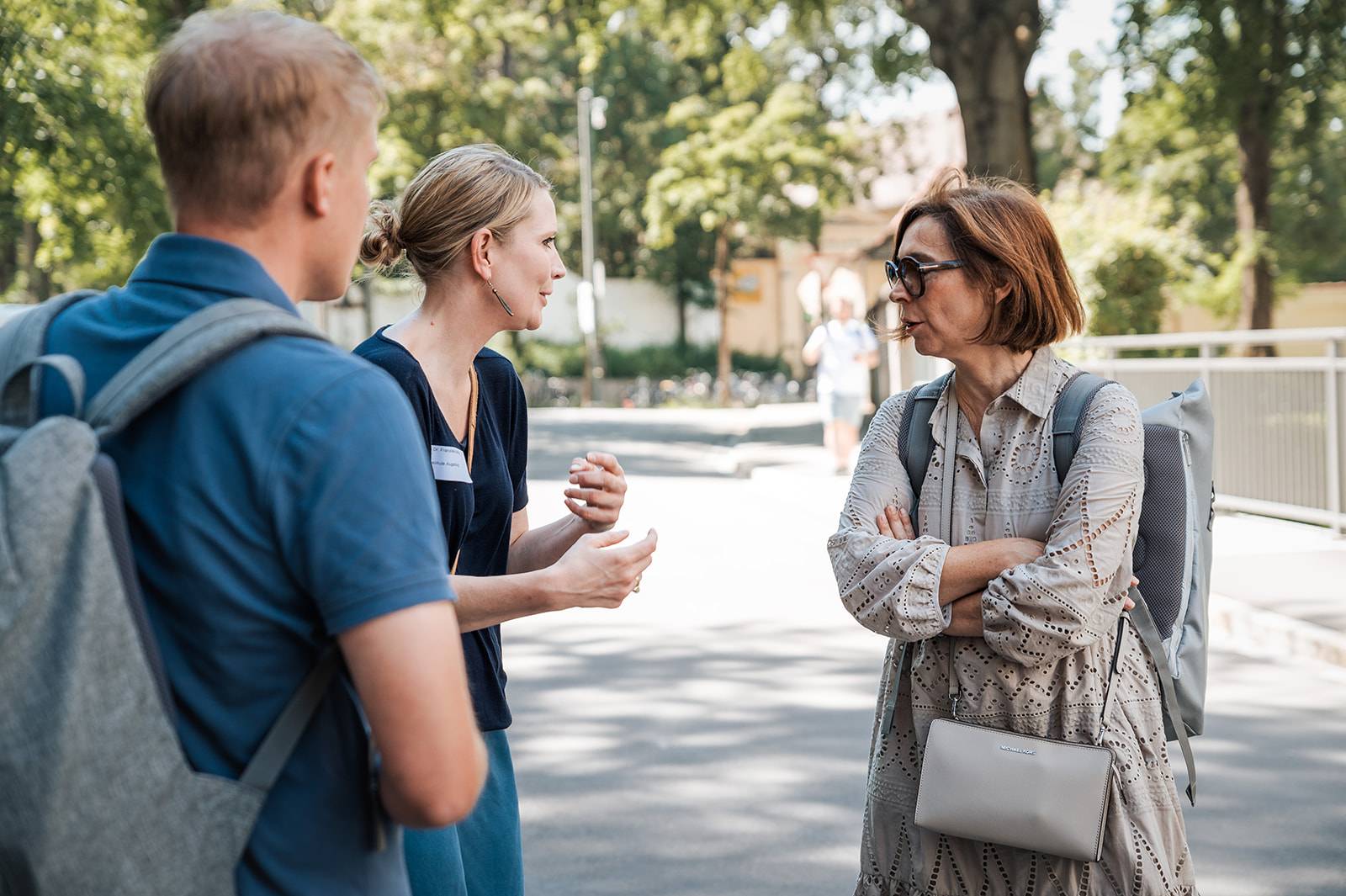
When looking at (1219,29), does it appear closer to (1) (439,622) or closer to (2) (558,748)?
(2) (558,748)

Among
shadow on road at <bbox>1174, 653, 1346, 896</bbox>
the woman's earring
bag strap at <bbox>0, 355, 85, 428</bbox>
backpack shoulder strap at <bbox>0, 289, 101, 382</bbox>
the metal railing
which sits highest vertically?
the woman's earring

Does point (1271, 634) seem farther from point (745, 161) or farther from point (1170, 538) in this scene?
point (745, 161)

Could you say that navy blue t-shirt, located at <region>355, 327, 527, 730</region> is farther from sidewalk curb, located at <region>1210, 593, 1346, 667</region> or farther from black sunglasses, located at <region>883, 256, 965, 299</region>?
sidewalk curb, located at <region>1210, 593, 1346, 667</region>

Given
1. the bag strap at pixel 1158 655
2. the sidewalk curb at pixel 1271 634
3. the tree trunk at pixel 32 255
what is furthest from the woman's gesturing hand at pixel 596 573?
the tree trunk at pixel 32 255

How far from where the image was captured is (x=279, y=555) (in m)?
1.53

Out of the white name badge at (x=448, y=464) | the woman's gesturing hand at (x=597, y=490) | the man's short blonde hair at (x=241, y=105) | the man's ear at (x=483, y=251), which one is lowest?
the woman's gesturing hand at (x=597, y=490)

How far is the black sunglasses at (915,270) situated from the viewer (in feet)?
9.91

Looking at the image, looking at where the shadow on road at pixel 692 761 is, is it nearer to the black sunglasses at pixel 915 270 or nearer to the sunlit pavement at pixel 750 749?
the sunlit pavement at pixel 750 749

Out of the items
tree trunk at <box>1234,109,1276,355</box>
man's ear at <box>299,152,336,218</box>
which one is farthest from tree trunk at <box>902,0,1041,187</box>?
man's ear at <box>299,152,336,218</box>

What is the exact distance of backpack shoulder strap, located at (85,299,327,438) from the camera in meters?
1.50

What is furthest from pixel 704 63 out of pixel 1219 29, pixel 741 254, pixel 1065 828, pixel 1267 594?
pixel 1065 828

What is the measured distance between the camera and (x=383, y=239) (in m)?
2.96

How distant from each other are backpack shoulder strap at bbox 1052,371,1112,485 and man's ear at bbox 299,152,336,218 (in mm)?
1741

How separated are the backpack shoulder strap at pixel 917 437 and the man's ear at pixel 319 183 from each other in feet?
5.74
